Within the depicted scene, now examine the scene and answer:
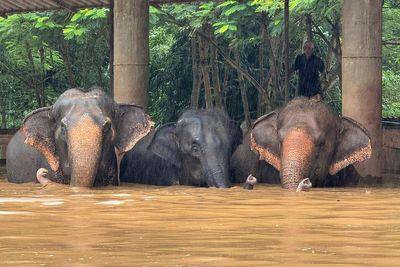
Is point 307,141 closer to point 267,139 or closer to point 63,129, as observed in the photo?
point 267,139

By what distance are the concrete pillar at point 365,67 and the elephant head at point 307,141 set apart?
708 mm

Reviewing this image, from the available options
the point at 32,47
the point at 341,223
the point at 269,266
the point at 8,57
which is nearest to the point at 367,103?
the point at 341,223

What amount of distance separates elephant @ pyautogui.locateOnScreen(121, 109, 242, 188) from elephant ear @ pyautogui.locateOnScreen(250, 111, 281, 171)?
243 mm

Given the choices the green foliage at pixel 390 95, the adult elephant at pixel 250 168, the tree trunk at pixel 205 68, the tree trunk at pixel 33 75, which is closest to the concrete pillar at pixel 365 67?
the adult elephant at pixel 250 168

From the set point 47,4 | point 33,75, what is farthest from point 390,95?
point 47,4

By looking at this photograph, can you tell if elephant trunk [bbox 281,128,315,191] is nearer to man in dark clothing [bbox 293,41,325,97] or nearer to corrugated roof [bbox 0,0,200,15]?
man in dark clothing [bbox 293,41,325,97]

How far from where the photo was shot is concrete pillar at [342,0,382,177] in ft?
50.1

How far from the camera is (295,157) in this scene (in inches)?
530

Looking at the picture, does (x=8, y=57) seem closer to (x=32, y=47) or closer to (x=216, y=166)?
(x=32, y=47)

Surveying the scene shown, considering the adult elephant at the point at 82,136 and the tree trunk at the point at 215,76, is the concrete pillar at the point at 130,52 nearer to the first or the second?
the adult elephant at the point at 82,136

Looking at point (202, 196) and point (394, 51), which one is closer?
point (202, 196)

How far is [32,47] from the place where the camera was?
28953mm

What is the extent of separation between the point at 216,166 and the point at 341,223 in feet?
19.4

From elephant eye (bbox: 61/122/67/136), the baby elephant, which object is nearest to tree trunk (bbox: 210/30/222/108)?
the baby elephant
